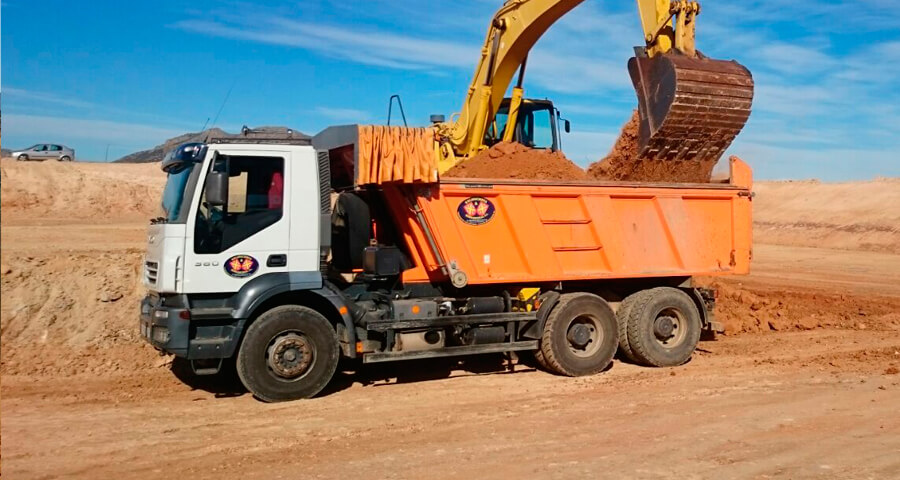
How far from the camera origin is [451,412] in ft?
24.2

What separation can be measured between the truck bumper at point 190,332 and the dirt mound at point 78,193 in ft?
45.4

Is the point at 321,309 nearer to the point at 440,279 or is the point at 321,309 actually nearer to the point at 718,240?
the point at 440,279

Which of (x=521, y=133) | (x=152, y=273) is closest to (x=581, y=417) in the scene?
(x=152, y=273)

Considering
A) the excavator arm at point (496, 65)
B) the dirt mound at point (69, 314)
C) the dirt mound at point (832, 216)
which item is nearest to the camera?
the dirt mound at point (69, 314)

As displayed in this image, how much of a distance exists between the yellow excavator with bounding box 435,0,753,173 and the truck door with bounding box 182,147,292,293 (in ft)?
10.8

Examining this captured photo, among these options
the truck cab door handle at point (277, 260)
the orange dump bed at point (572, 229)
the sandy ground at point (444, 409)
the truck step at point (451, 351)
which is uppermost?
the orange dump bed at point (572, 229)

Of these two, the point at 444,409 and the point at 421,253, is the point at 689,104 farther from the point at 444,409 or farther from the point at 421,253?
the point at 444,409

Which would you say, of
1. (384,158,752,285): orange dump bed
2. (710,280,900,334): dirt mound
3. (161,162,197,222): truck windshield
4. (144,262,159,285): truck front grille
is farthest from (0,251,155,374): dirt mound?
(710,280,900,334): dirt mound

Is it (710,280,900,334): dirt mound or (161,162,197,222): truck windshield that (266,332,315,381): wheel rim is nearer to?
(161,162,197,222): truck windshield

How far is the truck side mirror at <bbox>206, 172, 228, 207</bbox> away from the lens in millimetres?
7168

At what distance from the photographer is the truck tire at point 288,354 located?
7.41 m

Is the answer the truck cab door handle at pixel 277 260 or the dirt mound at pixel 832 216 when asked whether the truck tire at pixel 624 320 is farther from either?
the dirt mound at pixel 832 216

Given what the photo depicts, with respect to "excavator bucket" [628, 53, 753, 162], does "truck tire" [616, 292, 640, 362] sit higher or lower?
lower

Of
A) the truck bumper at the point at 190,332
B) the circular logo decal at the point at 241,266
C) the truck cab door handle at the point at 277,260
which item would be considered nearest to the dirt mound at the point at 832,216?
the truck cab door handle at the point at 277,260
